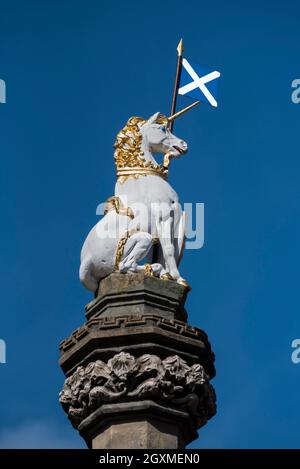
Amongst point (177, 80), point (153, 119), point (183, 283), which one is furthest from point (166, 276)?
point (177, 80)

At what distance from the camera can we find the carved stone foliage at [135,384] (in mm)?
19141

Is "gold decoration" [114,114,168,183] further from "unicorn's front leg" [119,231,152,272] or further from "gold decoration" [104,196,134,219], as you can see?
"unicorn's front leg" [119,231,152,272]

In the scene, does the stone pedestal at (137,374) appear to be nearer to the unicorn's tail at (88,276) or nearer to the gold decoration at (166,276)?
the gold decoration at (166,276)

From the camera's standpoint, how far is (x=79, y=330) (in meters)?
20.1

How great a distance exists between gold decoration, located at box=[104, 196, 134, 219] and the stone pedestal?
5.74 ft

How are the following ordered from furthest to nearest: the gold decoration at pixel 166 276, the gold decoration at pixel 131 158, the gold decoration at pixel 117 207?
the gold decoration at pixel 131 158 < the gold decoration at pixel 117 207 < the gold decoration at pixel 166 276

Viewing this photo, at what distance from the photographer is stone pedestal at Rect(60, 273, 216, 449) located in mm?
19094

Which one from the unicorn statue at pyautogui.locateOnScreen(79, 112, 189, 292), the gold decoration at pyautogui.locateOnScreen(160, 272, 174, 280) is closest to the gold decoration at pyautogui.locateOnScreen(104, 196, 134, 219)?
the unicorn statue at pyautogui.locateOnScreen(79, 112, 189, 292)

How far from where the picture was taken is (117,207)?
71.6 ft

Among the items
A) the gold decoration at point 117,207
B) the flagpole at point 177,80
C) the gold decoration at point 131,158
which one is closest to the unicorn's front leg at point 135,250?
the gold decoration at point 117,207

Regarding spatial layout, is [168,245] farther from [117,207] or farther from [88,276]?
[88,276]

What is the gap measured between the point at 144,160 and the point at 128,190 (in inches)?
32.2
